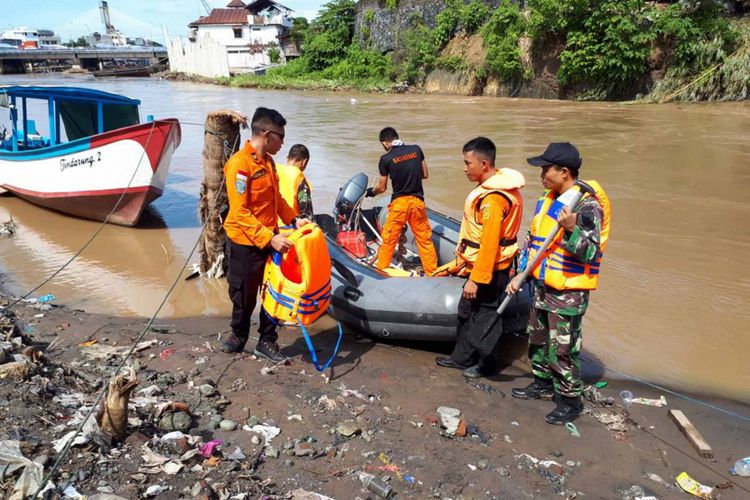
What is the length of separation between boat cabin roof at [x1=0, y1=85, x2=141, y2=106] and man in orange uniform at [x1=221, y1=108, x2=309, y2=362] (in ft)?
19.1

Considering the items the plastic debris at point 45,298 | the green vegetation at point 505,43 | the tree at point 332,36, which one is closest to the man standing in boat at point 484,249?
the plastic debris at point 45,298

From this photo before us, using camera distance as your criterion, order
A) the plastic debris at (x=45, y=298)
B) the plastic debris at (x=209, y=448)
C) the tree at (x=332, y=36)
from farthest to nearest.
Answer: the tree at (x=332, y=36) → the plastic debris at (x=45, y=298) → the plastic debris at (x=209, y=448)

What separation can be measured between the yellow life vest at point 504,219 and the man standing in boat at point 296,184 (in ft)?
5.50

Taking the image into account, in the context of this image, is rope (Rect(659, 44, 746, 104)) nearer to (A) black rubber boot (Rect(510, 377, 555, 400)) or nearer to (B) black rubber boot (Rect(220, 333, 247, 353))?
(A) black rubber boot (Rect(510, 377, 555, 400))

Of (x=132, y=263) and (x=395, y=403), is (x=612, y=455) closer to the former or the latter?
(x=395, y=403)

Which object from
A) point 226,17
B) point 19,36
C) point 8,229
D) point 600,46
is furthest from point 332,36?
point 19,36

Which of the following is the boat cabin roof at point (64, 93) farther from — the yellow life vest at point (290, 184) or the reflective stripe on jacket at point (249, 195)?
the reflective stripe on jacket at point (249, 195)

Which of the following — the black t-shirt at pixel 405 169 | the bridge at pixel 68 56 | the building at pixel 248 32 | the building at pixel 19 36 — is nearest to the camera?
the black t-shirt at pixel 405 169

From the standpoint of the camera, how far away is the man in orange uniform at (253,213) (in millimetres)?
3613

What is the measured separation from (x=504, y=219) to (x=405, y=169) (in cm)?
192

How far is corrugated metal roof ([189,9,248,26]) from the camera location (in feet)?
173

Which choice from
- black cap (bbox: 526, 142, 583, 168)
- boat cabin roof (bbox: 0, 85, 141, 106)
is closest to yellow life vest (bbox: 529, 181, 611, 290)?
black cap (bbox: 526, 142, 583, 168)

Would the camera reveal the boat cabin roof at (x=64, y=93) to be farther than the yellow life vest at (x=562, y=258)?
Yes

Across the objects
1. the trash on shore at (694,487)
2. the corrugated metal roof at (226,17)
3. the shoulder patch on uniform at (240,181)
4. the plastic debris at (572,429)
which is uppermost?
the corrugated metal roof at (226,17)
